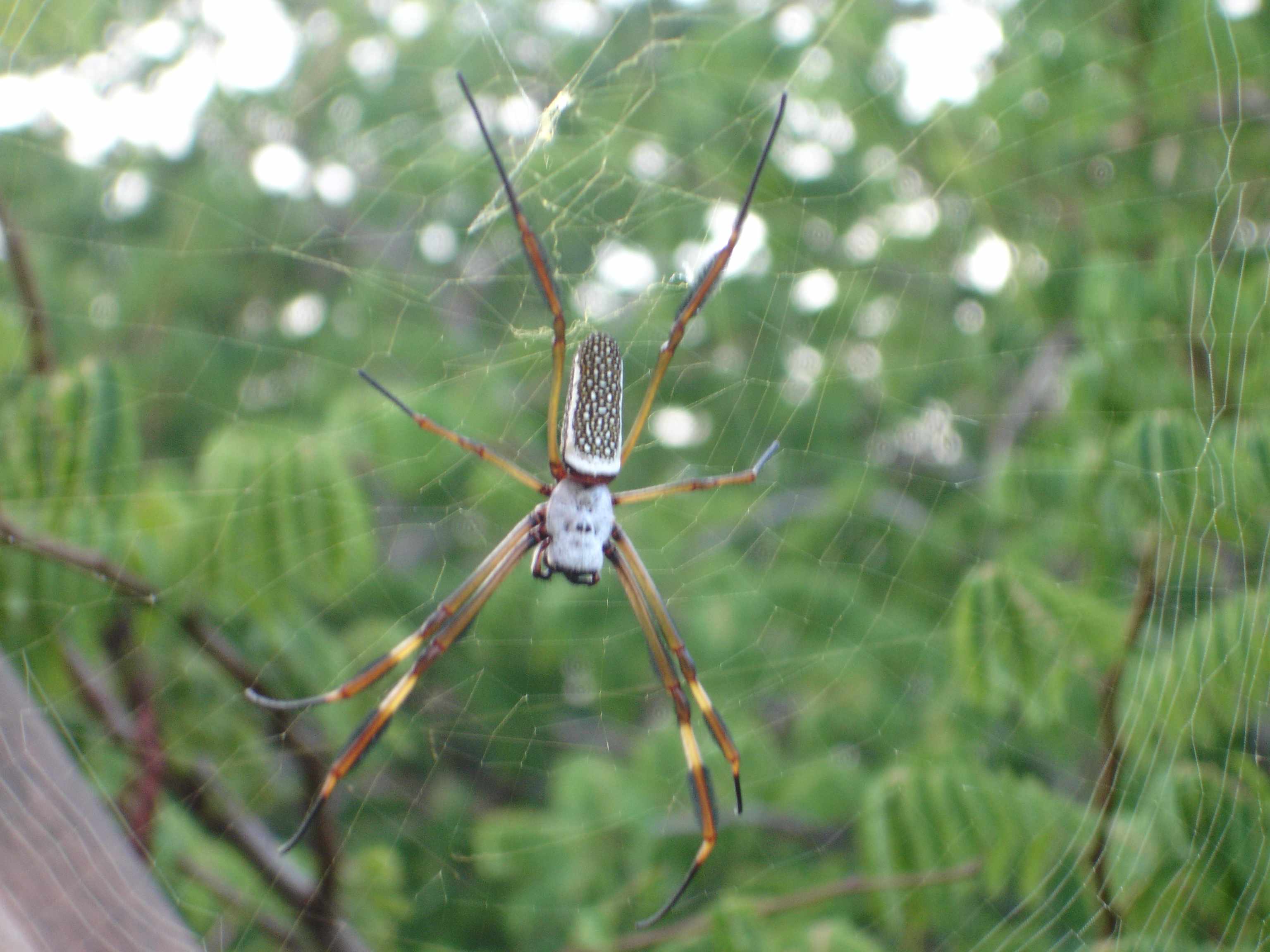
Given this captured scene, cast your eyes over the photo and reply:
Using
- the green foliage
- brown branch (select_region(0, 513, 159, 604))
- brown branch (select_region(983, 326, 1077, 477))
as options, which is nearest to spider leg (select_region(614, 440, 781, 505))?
the green foliage

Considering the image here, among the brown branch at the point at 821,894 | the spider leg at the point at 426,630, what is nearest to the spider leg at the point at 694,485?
the spider leg at the point at 426,630

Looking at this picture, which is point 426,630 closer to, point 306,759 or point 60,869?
point 306,759

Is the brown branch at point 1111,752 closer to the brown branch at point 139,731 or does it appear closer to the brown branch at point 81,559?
the brown branch at point 139,731

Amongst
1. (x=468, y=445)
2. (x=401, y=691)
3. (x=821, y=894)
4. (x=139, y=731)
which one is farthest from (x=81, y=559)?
(x=821, y=894)

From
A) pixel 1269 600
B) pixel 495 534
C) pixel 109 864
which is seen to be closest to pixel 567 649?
pixel 495 534

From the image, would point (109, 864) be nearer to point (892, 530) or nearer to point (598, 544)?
point (598, 544)

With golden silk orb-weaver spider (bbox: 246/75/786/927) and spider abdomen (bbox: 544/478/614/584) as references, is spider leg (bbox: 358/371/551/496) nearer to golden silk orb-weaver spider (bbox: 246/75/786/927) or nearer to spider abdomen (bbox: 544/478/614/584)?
golden silk orb-weaver spider (bbox: 246/75/786/927)
